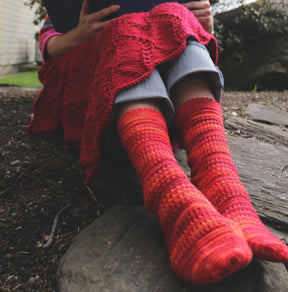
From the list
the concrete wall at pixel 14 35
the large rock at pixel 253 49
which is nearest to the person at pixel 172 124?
the large rock at pixel 253 49

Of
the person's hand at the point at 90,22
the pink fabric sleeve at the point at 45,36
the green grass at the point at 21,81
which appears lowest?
the green grass at the point at 21,81

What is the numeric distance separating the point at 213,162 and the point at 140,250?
30cm

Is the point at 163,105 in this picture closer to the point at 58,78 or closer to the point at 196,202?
the point at 196,202

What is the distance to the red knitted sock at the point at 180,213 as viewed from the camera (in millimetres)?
558

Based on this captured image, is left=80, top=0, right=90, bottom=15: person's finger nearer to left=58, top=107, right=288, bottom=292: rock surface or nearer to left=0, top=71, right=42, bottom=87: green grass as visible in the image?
left=58, top=107, right=288, bottom=292: rock surface

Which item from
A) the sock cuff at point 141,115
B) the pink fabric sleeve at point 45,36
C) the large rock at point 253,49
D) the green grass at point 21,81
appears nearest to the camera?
the sock cuff at point 141,115

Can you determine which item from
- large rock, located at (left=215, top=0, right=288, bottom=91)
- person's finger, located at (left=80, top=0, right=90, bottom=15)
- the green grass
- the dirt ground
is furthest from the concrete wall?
person's finger, located at (left=80, top=0, right=90, bottom=15)

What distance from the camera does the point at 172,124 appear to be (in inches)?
37.2

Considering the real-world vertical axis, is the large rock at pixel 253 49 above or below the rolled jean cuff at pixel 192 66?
below

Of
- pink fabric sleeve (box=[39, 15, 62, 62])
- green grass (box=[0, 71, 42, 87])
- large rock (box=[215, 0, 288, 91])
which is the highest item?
pink fabric sleeve (box=[39, 15, 62, 62])

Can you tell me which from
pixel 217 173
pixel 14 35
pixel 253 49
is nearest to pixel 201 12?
pixel 217 173

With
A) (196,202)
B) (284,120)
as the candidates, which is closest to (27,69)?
(284,120)

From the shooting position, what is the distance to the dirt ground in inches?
31.3

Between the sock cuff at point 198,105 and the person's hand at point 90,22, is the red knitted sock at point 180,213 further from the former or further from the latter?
the person's hand at point 90,22
